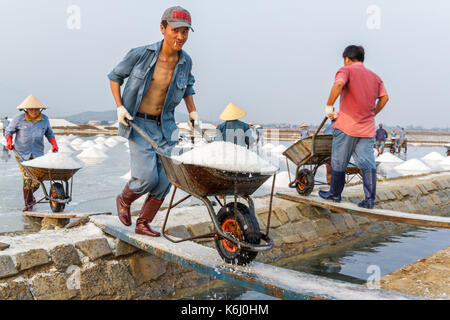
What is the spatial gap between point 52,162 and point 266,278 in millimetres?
4358

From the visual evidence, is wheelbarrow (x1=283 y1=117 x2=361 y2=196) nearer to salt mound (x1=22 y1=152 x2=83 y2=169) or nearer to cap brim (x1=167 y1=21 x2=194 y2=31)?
cap brim (x1=167 y1=21 x2=194 y2=31)

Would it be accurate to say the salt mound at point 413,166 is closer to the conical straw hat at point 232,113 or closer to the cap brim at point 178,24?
the conical straw hat at point 232,113

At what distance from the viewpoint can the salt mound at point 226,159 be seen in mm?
2520

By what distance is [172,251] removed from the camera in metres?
3.04

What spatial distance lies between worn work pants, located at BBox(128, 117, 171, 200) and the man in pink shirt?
6.68 ft

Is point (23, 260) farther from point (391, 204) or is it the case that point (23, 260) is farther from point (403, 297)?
Result: point (391, 204)

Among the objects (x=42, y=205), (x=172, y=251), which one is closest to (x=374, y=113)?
(x=172, y=251)

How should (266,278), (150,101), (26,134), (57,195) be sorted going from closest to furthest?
(266,278)
(150,101)
(57,195)
(26,134)

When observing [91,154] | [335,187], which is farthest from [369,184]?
[91,154]

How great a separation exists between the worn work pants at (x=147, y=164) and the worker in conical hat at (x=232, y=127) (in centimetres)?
253

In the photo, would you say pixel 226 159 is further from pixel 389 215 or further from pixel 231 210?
pixel 389 215

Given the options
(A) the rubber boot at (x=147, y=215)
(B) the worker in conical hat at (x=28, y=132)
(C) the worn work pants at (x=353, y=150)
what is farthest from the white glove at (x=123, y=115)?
(B) the worker in conical hat at (x=28, y=132)

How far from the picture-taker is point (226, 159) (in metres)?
2.54
